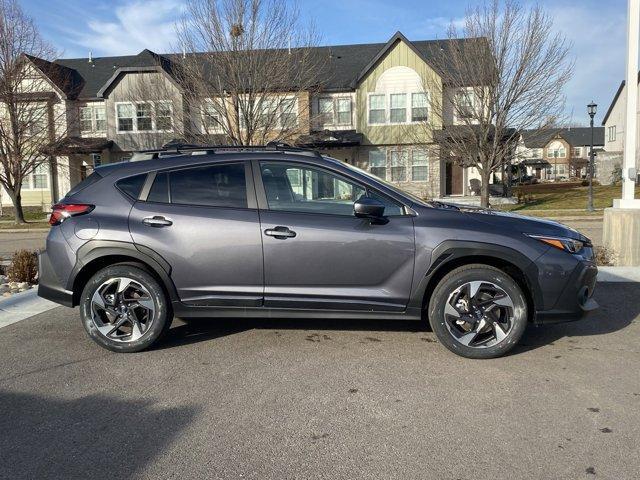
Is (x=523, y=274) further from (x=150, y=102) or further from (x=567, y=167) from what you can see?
(x=567, y=167)

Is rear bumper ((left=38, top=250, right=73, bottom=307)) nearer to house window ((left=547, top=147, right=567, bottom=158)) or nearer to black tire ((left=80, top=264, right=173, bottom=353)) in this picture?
black tire ((left=80, top=264, right=173, bottom=353))

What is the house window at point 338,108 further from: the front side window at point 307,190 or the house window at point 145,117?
the front side window at point 307,190

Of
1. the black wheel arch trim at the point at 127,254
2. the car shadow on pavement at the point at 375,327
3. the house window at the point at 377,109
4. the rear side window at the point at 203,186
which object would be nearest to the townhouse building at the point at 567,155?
the house window at the point at 377,109

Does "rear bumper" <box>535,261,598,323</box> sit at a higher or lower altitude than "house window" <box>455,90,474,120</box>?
lower

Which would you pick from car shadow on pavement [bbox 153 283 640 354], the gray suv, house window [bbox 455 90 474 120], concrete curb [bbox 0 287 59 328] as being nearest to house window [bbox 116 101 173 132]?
house window [bbox 455 90 474 120]

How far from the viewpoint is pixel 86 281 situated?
482 cm

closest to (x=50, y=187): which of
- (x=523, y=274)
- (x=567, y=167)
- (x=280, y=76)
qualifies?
(x=280, y=76)

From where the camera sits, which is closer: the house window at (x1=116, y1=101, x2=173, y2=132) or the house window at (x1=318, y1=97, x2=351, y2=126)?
the house window at (x1=116, y1=101, x2=173, y2=132)

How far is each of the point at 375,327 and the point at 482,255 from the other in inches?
57.1

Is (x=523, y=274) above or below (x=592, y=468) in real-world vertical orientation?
above

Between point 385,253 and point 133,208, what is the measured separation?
2.27 metres

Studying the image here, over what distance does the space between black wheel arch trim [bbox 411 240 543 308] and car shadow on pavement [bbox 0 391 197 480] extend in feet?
7.31

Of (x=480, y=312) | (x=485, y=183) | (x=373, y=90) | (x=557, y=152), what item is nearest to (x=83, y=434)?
(x=480, y=312)

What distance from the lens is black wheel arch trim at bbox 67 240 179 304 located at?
458cm
